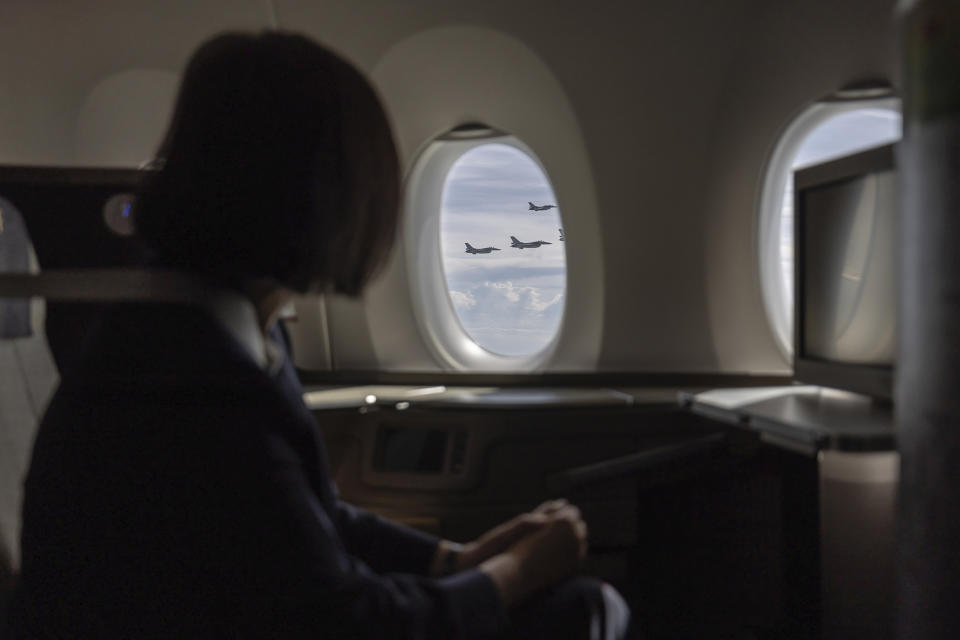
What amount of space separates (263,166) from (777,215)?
3.09m

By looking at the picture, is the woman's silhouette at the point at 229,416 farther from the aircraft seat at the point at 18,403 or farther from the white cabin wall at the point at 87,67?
the white cabin wall at the point at 87,67

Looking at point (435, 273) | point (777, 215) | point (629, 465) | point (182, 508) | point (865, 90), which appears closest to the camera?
point (182, 508)

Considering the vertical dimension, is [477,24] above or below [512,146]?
above

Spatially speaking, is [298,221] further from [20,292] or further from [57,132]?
[57,132]

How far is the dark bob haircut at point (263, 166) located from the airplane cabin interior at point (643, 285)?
0.35 feet

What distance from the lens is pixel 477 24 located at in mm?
3709

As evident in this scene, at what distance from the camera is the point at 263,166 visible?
3.17 ft

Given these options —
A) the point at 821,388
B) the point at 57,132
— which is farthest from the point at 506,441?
the point at 57,132

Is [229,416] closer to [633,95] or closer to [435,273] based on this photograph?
[633,95]

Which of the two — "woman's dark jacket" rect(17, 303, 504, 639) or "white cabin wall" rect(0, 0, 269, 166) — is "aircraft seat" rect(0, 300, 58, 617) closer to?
"woman's dark jacket" rect(17, 303, 504, 639)

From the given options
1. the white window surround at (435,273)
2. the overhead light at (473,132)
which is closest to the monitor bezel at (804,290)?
the white window surround at (435,273)

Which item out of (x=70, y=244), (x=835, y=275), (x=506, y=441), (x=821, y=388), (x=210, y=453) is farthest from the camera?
(x=506, y=441)

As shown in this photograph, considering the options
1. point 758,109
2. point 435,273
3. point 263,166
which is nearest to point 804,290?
point 758,109

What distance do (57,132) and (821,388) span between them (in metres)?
3.76
